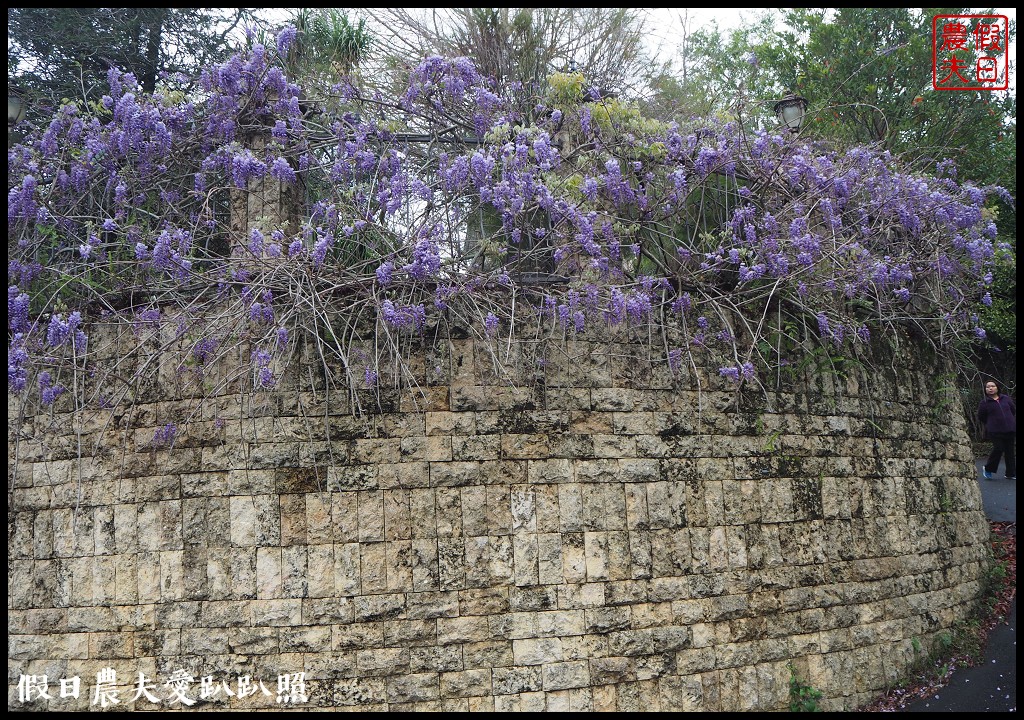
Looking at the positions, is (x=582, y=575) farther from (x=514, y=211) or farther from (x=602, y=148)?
(x=602, y=148)

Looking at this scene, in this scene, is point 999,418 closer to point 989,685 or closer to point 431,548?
point 989,685

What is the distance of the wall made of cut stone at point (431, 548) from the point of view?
465 centimetres

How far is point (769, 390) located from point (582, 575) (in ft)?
6.19

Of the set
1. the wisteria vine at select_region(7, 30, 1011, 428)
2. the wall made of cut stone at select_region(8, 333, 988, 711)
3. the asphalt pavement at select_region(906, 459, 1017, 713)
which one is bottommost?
the asphalt pavement at select_region(906, 459, 1017, 713)

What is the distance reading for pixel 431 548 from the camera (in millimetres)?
4738

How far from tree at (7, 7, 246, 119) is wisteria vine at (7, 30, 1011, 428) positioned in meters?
2.95

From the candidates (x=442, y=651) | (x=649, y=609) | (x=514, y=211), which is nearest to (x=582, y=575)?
(x=649, y=609)

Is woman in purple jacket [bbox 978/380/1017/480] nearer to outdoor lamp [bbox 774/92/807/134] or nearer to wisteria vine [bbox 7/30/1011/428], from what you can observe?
wisteria vine [bbox 7/30/1011/428]

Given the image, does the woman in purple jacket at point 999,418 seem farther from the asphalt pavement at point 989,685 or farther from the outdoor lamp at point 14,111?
the outdoor lamp at point 14,111

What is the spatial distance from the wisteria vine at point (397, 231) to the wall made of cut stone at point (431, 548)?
291 millimetres

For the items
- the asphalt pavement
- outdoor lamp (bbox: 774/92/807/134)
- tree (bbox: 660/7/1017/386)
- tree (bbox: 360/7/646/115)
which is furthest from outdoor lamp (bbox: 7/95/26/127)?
tree (bbox: 660/7/1017/386)

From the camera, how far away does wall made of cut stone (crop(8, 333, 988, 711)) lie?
183 inches

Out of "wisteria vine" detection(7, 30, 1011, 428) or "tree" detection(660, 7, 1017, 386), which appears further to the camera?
"tree" detection(660, 7, 1017, 386)

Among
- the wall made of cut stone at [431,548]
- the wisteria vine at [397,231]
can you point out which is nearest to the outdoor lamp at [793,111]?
the wisteria vine at [397,231]
